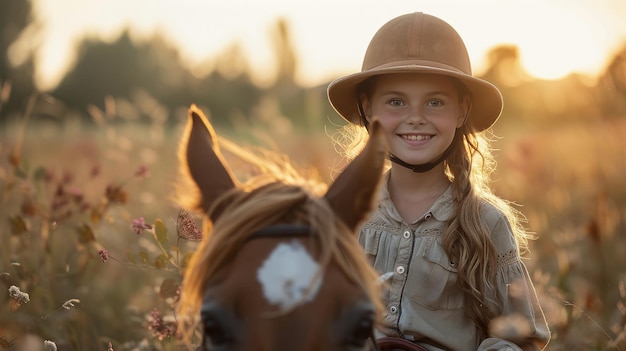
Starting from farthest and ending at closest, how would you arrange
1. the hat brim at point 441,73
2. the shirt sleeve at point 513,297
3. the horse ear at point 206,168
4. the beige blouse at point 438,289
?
1. the hat brim at point 441,73
2. the beige blouse at point 438,289
3. the shirt sleeve at point 513,297
4. the horse ear at point 206,168

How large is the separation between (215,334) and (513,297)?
1640mm

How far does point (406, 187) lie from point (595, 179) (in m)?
5.57

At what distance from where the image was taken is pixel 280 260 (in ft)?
6.75

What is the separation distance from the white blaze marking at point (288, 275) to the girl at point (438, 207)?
133 cm

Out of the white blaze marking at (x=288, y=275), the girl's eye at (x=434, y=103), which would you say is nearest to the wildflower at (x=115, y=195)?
the girl's eye at (x=434, y=103)

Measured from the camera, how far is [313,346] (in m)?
1.95

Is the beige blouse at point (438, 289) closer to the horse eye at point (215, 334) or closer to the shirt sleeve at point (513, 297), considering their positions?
the shirt sleeve at point (513, 297)

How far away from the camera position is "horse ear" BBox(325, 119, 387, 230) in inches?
89.1

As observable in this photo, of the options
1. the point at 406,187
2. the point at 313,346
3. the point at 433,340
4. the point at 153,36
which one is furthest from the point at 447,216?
the point at 153,36

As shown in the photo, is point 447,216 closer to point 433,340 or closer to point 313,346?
point 433,340

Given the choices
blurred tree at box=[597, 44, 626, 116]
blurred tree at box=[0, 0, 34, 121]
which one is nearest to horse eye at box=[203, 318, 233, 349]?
blurred tree at box=[597, 44, 626, 116]

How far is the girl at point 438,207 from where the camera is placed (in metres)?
3.24

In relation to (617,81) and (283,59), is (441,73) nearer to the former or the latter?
(617,81)

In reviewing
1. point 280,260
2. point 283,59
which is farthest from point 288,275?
point 283,59
